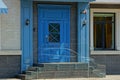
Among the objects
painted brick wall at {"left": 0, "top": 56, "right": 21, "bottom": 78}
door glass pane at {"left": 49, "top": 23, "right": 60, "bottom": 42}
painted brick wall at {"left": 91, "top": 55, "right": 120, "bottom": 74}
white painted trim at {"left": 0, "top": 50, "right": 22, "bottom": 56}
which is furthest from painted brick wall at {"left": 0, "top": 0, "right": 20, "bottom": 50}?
painted brick wall at {"left": 91, "top": 55, "right": 120, "bottom": 74}

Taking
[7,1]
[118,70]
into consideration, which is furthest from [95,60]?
[7,1]

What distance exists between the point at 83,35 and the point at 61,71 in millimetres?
2331

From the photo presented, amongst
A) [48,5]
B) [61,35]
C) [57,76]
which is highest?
[48,5]

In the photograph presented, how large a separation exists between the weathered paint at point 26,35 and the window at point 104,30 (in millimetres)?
3803

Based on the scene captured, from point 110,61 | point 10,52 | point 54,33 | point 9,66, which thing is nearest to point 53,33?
point 54,33

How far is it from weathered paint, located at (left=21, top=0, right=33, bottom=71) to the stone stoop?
49 cm

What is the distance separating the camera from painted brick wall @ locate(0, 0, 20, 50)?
62.6 ft

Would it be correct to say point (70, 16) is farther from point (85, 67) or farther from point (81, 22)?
point (85, 67)

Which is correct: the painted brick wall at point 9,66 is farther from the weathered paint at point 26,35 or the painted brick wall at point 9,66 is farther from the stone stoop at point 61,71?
the stone stoop at point 61,71

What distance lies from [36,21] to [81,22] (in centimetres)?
219

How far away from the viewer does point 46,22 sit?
1989 cm

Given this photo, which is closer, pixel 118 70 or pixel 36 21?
pixel 36 21

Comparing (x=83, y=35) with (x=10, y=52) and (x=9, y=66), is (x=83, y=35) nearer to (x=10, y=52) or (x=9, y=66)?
(x=10, y=52)

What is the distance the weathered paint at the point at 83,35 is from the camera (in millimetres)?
19891
